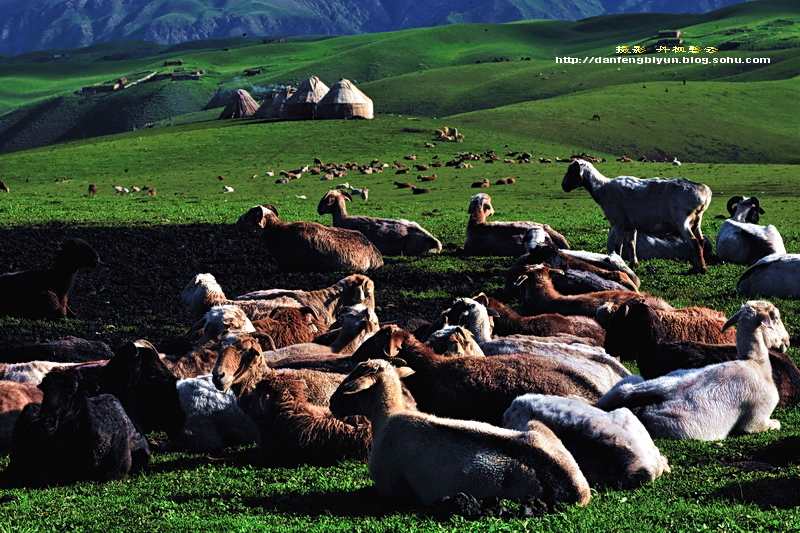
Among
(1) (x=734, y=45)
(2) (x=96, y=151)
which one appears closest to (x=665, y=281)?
(2) (x=96, y=151)

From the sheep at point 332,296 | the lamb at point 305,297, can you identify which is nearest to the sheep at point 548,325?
the lamb at point 305,297

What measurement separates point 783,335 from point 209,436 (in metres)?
6.98

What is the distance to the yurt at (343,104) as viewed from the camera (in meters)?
76.6

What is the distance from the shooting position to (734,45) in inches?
5182

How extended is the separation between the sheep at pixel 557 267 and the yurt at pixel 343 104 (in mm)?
61053

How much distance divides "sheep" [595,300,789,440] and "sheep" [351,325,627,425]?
746 mm

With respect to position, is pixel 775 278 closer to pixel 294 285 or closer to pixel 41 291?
pixel 294 285

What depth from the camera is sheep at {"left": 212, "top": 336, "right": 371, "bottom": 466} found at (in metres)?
8.65

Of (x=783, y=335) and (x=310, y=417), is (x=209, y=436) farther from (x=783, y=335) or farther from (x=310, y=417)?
(x=783, y=335)

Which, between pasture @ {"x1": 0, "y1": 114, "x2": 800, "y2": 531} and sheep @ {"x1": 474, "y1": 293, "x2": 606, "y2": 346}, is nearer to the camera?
pasture @ {"x1": 0, "y1": 114, "x2": 800, "y2": 531}

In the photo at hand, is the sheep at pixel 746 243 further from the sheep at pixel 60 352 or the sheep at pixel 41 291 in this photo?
the sheep at pixel 41 291

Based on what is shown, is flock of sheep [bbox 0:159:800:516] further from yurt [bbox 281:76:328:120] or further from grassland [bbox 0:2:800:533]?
yurt [bbox 281:76:328:120]

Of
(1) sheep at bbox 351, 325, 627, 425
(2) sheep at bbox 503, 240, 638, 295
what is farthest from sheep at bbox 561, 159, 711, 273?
(1) sheep at bbox 351, 325, 627, 425

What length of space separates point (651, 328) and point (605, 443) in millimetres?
4963
